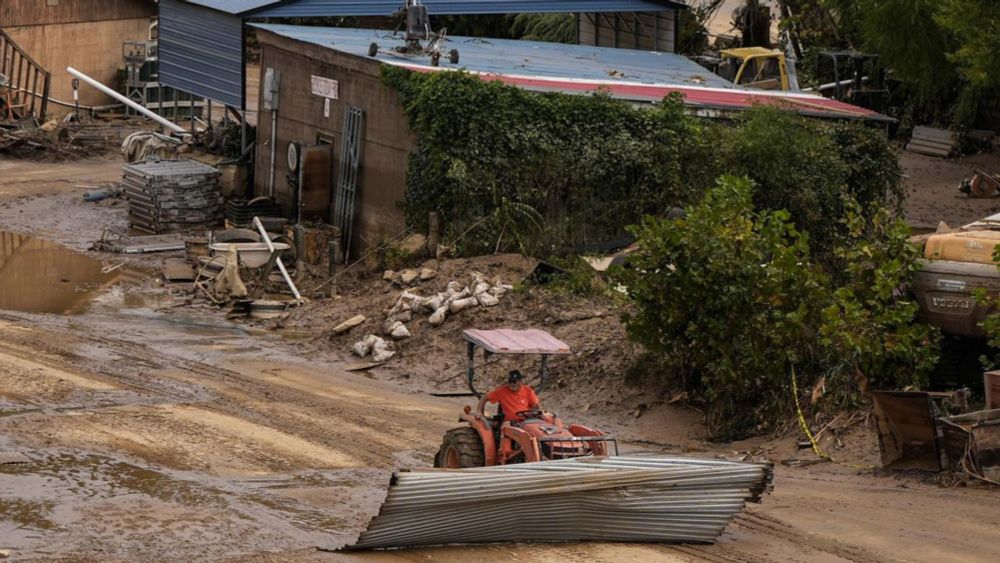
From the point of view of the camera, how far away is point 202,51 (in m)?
31.7

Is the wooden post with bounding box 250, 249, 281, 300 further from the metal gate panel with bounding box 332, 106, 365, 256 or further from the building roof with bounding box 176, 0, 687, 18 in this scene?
the building roof with bounding box 176, 0, 687, 18

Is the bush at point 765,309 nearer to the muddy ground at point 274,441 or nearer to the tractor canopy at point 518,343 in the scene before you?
the muddy ground at point 274,441

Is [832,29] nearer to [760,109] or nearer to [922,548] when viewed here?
[760,109]

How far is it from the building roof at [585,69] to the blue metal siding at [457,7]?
48 cm

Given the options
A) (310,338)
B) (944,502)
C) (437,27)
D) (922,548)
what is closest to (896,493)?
(944,502)

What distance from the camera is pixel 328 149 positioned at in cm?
2730

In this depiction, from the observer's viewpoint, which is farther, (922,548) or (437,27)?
(437,27)

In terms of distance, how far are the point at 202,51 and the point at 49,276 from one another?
783cm

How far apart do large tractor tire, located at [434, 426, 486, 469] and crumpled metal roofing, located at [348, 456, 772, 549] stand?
4.00 feet

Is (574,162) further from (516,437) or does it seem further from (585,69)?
(516,437)

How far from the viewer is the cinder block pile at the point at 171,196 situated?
28.8 meters

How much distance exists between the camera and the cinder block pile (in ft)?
94.5

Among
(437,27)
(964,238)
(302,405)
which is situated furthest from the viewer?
(437,27)

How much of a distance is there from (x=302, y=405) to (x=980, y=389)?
Answer: 7.72m
